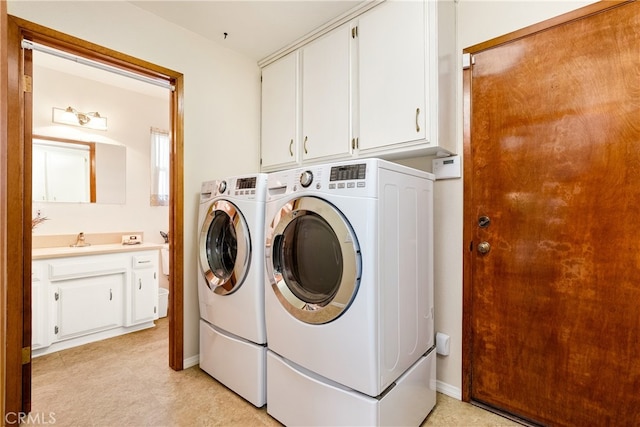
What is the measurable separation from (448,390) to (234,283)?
1.42 m

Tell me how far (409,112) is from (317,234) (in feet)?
2.66

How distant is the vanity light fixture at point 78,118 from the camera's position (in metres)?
2.87

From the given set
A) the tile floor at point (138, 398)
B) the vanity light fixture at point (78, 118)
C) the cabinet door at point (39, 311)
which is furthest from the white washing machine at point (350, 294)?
the vanity light fixture at point (78, 118)

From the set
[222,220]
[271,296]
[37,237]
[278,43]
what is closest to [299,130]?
[278,43]

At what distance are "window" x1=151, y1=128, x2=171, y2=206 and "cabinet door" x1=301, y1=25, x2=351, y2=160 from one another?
2158mm

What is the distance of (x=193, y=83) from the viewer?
2164 millimetres

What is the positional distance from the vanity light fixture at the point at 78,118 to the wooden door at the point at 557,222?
11.1 ft

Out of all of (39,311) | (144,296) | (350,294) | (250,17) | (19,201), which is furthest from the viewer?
(144,296)

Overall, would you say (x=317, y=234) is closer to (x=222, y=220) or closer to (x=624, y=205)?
(x=222, y=220)

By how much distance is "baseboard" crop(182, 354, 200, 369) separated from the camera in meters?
2.12

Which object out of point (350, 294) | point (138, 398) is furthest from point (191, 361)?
point (350, 294)

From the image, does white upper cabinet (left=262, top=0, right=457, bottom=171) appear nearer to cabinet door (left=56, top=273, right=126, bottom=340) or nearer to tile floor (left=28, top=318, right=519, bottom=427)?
tile floor (left=28, top=318, right=519, bottom=427)

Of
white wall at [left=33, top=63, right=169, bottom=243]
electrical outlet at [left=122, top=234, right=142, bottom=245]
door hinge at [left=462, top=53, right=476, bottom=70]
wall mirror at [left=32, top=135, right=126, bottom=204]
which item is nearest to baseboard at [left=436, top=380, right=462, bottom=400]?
door hinge at [left=462, top=53, right=476, bottom=70]

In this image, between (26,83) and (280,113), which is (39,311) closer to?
(26,83)
